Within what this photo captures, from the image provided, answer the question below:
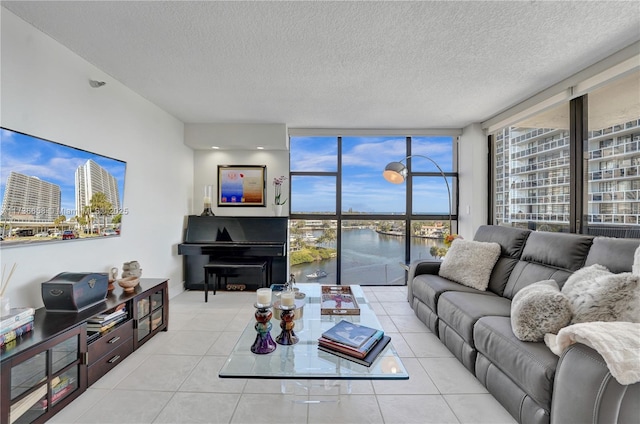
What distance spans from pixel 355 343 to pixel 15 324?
188 cm

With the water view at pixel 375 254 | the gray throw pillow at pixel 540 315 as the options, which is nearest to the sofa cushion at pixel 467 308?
the gray throw pillow at pixel 540 315

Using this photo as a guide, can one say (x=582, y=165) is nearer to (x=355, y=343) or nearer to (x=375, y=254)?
(x=375, y=254)

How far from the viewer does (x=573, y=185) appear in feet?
9.04

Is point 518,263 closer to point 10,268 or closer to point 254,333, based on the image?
point 254,333

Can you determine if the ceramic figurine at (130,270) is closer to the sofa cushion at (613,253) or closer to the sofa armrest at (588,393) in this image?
the sofa armrest at (588,393)

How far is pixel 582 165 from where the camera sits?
8.76ft

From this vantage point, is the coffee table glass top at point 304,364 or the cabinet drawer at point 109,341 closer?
the coffee table glass top at point 304,364

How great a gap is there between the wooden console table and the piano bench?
4.05ft

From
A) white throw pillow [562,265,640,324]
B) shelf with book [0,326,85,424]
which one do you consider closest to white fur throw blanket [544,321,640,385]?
white throw pillow [562,265,640,324]

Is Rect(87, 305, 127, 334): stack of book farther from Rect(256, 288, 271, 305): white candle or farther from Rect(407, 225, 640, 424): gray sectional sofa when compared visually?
Rect(407, 225, 640, 424): gray sectional sofa

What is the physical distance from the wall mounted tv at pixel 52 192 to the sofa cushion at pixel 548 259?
362 cm

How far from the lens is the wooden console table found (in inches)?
55.1

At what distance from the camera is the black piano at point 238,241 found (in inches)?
155

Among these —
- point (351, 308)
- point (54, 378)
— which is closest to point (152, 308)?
point (54, 378)
